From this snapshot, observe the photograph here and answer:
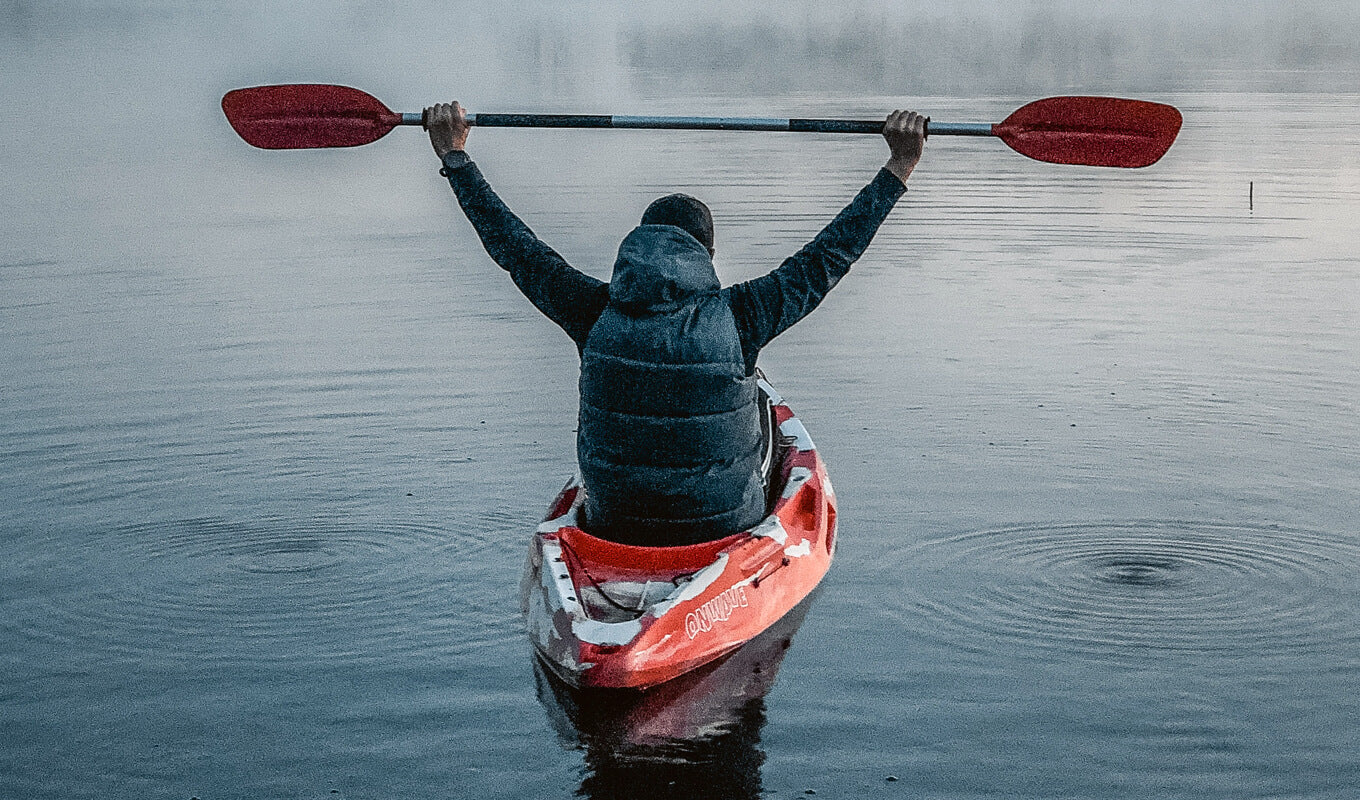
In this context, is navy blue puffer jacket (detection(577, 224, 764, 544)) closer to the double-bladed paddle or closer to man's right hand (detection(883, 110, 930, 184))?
man's right hand (detection(883, 110, 930, 184))

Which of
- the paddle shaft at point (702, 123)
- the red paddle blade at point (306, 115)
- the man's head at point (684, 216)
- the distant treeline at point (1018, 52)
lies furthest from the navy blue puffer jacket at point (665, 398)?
the distant treeline at point (1018, 52)

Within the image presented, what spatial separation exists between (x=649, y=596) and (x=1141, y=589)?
6.40 ft

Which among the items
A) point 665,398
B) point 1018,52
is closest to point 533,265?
point 665,398

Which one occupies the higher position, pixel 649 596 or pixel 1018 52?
pixel 1018 52

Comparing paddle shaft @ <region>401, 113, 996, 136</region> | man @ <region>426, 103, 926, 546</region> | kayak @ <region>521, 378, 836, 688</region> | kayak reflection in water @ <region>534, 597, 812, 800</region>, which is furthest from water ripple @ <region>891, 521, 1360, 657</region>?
paddle shaft @ <region>401, 113, 996, 136</region>

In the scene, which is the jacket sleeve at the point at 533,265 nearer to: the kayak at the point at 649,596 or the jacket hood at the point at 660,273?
the jacket hood at the point at 660,273

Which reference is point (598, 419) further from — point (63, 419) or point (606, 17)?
point (606, 17)

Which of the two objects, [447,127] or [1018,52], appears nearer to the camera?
[447,127]

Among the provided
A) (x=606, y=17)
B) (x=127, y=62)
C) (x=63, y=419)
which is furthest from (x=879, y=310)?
(x=606, y=17)

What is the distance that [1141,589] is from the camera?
7.02 meters

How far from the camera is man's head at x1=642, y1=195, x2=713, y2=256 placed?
21.5 ft

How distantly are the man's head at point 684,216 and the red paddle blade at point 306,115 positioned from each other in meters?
2.06

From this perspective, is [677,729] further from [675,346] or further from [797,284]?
[797,284]

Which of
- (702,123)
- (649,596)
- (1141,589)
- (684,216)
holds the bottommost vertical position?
(1141,589)
